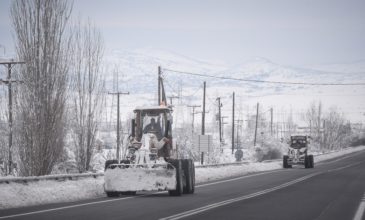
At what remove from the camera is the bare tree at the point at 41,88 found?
25125mm

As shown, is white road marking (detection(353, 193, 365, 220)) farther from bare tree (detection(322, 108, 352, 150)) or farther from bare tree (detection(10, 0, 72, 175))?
bare tree (detection(322, 108, 352, 150))

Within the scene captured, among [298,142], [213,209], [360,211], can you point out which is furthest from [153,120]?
[298,142]

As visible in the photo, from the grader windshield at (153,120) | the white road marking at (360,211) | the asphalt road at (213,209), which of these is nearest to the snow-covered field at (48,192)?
the asphalt road at (213,209)

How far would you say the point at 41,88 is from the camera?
25781 millimetres

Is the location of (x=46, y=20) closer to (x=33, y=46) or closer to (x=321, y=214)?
(x=33, y=46)

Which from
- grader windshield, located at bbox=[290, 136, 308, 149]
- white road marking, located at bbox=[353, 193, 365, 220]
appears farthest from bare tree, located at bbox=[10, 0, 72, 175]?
grader windshield, located at bbox=[290, 136, 308, 149]

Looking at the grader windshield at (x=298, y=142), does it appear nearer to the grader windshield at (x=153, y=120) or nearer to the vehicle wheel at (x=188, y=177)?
the vehicle wheel at (x=188, y=177)

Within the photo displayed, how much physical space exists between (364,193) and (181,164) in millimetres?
7007

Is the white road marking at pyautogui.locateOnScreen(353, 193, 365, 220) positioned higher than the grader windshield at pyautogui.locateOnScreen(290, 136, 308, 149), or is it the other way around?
the grader windshield at pyautogui.locateOnScreen(290, 136, 308, 149)

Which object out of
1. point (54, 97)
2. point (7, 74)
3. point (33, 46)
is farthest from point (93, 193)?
point (7, 74)

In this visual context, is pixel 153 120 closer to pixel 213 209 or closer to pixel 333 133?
pixel 213 209

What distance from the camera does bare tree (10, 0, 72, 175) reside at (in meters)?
25.1

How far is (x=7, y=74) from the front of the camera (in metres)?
32.3

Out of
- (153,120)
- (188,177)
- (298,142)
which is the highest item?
(153,120)
